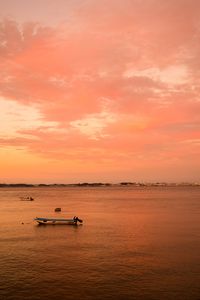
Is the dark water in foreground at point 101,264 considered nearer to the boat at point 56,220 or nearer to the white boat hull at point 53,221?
the boat at point 56,220

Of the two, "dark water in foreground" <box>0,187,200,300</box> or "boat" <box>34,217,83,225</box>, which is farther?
"boat" <box>34,217,83,225</box>

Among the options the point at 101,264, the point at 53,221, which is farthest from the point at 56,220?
the point at 101,264

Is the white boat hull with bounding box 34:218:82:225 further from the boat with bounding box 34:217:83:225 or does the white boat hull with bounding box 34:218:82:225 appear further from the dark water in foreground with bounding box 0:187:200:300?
the dark water in foreground with bounding box 0:187:200:300

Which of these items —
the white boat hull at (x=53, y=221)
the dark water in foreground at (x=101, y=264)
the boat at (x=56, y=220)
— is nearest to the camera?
the dark water in foreground at (x=101, y=264)

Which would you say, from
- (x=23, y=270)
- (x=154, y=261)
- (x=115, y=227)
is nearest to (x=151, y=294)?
(x=154, y=261)

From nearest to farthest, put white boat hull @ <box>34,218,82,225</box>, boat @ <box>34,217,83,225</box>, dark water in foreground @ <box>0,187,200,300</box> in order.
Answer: dark water in foreground @ <box>0,187,200,300</box>, boat @ <box>34,217,83,225</box>, white boat hull @ <box>34,218,82,225</box>

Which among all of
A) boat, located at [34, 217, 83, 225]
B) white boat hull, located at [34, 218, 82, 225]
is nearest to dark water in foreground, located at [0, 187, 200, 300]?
boat, located at [34, 217, 83, 225]

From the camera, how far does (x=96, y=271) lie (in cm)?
3709

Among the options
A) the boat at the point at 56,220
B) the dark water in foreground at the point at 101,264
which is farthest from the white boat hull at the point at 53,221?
the dark water in foreground at the point at 101,264

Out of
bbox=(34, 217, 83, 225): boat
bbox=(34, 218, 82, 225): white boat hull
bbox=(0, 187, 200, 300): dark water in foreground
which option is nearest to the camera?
bbox=(0, 187, 200, 300): dark water in foreground

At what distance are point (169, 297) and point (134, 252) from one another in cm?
1699

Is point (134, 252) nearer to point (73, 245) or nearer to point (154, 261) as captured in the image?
point (154, 261)

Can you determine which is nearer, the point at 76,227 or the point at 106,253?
the point at 106,253

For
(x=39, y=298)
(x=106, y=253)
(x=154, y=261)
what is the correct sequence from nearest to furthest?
(x=39, y=298) → (x=154, y=261) → (x=106, y=253)
